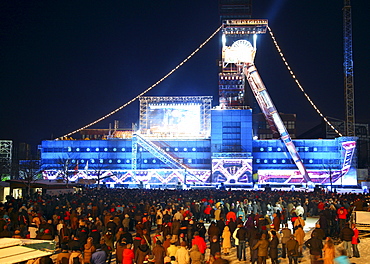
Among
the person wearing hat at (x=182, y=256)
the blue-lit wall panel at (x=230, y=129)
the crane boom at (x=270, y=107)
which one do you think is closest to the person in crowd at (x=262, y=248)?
the person wearing hat at (x=182, y=256)

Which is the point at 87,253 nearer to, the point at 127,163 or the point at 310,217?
the point at 310,217

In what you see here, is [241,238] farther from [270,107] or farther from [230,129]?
[230,129]

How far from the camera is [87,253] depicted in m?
11.7

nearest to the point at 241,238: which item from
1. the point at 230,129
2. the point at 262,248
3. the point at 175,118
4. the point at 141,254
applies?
the point at 262,248

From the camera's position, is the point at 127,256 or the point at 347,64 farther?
the point at 347,64

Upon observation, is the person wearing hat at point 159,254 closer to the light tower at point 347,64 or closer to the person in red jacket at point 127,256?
the person in red jacket at point 127,256

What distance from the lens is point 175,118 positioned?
7625 cm

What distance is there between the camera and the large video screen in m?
75.8

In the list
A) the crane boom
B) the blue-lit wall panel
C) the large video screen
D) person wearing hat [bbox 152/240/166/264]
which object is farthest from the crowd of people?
the large video screen

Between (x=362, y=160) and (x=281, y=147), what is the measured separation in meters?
35.9

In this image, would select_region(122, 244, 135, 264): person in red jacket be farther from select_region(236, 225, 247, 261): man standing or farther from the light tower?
the light tower

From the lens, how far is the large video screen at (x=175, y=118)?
75.8m

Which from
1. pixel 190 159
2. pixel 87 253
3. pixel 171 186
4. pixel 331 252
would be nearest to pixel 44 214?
pixel 87 253

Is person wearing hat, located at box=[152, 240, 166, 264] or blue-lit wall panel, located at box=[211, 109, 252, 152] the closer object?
person wearing hat, located at box=[152, 240, 166, 264]
